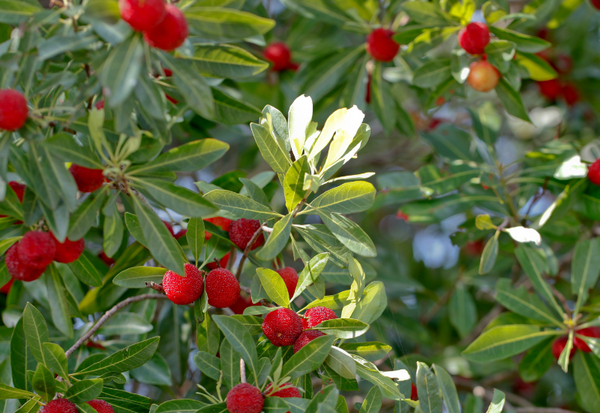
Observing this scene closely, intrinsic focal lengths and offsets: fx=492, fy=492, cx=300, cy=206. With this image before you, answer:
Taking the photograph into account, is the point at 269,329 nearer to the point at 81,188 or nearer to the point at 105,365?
the point at 105,365

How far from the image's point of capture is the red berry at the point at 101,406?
3.66ft

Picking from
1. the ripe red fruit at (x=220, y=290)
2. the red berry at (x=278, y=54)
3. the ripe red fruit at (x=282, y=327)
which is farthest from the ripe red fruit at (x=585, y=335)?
the red berry at (x=278, y=54)

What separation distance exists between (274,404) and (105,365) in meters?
0.44

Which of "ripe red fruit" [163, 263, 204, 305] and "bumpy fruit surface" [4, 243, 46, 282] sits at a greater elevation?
"bumpy fruit surface" [4, 243, 46, 282]

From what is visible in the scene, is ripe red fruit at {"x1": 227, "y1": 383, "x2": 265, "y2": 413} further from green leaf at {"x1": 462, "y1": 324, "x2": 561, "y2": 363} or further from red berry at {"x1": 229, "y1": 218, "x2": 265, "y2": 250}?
green leaf at {"x1": 462, "y1": 324, "x2": 561, "y2": 363}

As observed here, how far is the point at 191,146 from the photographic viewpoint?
1.02 metres

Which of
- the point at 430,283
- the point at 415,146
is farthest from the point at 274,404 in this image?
the point at 415,146

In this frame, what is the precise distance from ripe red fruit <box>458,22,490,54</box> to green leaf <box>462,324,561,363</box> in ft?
3.08

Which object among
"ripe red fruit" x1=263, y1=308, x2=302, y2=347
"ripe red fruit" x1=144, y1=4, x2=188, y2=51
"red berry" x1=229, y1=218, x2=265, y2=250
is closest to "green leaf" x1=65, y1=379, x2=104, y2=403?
"ripe red fruit" x1=263, y1=308, x2=302, y2=347

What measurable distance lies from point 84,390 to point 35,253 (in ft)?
1.03

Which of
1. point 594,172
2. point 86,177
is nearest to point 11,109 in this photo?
point 86,177

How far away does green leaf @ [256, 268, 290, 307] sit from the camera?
43.1 inches

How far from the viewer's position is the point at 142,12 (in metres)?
0.85

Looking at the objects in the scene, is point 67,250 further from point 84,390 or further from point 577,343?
point 577,343
